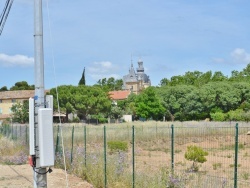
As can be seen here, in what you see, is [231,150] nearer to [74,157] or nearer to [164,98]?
[74,157]

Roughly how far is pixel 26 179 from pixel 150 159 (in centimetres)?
935

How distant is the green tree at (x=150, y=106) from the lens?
81.2 metres

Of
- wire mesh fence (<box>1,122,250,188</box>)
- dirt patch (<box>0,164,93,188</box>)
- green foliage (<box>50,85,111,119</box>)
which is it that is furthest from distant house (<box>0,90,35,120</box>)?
dirt patch (<box>0,164,93,188</box>)

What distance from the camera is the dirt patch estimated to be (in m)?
15.2

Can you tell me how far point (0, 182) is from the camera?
16109mm

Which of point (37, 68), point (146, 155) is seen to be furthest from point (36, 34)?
point (146, 155)

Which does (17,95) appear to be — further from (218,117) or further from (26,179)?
(26,179)

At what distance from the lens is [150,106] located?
81.4 meters

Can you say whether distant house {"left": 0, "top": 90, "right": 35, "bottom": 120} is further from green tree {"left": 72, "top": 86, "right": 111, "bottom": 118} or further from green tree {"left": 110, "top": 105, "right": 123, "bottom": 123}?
green tree {"left": 72, "top": 86, "right": 111, "bottom": 118}

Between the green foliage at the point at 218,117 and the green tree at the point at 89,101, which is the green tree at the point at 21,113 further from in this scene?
the green foliage at the point at 218,117

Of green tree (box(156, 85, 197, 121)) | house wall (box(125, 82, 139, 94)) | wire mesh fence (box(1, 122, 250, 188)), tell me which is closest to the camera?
wire mesh fence (box(1, 122, 250, 188))

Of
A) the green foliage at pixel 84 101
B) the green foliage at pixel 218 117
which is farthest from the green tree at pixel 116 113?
the green foliage at pixel 218 117

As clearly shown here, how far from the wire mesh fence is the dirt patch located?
424 mm

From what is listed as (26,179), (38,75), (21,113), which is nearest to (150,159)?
(26,179)
